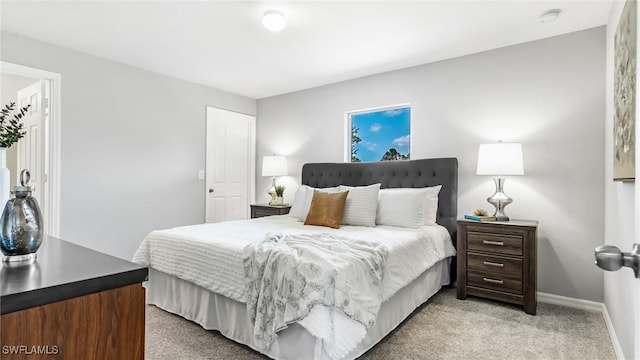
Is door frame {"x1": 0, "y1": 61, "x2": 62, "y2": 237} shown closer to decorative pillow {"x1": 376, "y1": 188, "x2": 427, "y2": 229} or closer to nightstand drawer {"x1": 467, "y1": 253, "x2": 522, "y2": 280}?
decorative pillow {"x1": 376, "y1": 188, "x2": 427, "y2": 229}

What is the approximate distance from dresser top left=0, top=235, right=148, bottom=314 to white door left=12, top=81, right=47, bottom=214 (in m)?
2.98

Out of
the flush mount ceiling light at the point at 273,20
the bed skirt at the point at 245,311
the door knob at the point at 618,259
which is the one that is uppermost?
the flush mount ceiling light at the point at 273,20

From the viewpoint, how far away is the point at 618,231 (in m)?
2.17

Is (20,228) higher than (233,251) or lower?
higher

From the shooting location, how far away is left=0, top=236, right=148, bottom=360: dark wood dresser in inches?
28.8

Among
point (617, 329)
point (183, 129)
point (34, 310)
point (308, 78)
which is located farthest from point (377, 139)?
point (34, 310)

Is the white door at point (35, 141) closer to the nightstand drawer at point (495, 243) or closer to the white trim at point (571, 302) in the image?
the nightstand drawer at point (495, 243)

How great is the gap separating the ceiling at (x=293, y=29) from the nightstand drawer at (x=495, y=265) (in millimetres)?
2021

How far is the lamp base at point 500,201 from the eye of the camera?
302 cm

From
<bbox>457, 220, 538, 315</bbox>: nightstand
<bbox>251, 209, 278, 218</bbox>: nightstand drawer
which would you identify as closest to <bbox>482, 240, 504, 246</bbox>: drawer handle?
<bbox>457, 220, 538, 315</bbox>: nightstand

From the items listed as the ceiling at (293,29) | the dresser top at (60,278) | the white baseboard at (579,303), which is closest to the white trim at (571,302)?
the white baseboard at (579,303)

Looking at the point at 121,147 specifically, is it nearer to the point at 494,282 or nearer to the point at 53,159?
the point at 53,159

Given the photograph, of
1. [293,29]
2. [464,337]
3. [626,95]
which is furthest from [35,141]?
[626,95]

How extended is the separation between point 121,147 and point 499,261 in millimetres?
4122
